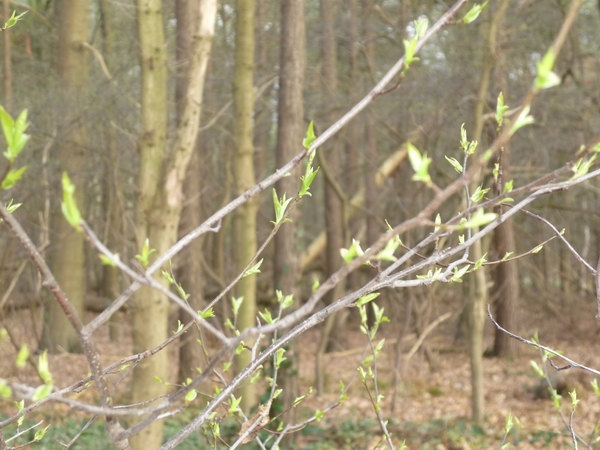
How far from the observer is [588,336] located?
12.5 meters

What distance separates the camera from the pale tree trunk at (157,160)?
205 inches

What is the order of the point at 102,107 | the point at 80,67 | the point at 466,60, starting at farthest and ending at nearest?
the point at 80,67 < the point at 466,60 < the point at 102,107

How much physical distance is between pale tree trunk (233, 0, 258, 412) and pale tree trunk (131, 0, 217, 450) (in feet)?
5.96

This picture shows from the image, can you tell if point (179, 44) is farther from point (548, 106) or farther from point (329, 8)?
point (548, 106)

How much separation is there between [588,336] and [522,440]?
608cm

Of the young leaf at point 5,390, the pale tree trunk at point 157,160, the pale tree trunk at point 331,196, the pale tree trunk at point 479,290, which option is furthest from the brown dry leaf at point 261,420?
the pale tree trunk at point 331,196

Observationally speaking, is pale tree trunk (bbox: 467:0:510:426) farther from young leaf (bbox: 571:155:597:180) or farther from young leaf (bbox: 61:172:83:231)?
young leaf (bbox: 61:172:83:231)

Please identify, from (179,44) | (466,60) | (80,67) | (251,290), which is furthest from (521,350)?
(80,67)

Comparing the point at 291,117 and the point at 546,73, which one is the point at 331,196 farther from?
the point at 546,73

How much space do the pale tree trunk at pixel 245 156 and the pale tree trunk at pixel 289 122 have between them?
Answer: 316 mm

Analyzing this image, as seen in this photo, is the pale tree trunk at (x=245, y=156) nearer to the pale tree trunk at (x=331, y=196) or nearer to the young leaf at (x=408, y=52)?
the pale tree trunk at (x=331, y=196)

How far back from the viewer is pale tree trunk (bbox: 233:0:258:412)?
729 centimetres

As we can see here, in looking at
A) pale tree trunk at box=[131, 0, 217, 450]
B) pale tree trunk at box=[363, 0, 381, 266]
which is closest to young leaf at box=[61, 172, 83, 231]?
pale tree trunk at box=[131, 0, 217, 450]

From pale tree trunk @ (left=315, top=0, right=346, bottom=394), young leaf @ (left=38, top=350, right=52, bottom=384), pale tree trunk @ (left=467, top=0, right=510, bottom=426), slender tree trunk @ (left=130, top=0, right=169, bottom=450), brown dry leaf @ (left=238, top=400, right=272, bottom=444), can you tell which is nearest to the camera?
young leaf @ (left=38, top=350, right=52, bottom=384)
